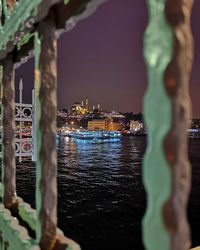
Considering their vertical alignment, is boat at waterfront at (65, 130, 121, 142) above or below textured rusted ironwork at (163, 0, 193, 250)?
below

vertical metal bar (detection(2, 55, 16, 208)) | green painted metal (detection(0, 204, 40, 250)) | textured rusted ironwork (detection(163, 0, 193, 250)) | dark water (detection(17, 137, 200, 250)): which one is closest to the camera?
textured rusted ironwork (detection(163, 0, 193, 250))

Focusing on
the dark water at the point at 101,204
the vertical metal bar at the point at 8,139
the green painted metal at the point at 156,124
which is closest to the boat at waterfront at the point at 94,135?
the dark water at the point at 101,204

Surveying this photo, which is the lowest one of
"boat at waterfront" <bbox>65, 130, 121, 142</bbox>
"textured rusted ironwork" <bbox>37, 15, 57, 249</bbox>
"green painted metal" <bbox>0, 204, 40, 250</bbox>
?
"boat at waterfront" <bbox>65, 130, 121, 142</bbox>

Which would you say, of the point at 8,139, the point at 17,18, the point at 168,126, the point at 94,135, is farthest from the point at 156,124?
the point at 94,135

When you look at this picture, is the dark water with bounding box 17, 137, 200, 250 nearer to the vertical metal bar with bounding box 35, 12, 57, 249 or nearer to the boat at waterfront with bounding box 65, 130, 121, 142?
the vertical metal bar with bounding box 35, 12, 57, 249

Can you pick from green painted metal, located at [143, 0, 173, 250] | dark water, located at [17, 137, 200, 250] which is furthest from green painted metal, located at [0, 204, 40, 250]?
dark water, located at [17, 137, 200, 250]

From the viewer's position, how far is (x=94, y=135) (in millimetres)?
148750

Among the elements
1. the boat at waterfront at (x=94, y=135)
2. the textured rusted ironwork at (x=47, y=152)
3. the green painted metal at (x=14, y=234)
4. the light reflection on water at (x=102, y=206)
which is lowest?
the light reflection on water at (x=102, y=206)

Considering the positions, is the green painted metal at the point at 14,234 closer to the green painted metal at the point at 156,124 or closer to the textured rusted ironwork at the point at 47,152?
the textured rusted ironwork at the point at 47,152

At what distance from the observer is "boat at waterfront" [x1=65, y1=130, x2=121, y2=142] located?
14500cm

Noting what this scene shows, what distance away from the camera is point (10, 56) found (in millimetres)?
3078

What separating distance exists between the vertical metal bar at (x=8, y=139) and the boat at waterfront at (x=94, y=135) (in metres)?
138

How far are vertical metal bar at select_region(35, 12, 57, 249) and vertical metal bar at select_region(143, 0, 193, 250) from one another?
1.08m

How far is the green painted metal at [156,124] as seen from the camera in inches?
39.6
